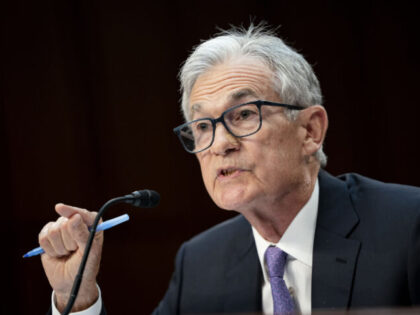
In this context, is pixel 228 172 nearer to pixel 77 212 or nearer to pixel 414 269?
pixel 77 212

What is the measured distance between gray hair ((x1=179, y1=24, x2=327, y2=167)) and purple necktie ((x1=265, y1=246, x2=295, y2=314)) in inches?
15.1

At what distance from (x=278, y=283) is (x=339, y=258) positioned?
0.67 ft

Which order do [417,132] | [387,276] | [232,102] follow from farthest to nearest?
[417,132]
[232,102]
[387,276]

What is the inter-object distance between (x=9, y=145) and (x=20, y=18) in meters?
0.64

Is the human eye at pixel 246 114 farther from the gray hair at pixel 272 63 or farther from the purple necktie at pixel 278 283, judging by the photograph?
the purple necktie at pixel 278 283

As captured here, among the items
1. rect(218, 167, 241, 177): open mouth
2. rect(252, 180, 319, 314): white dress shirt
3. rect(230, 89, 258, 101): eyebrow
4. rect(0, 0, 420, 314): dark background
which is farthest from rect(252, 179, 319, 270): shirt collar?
rect(0, 0, 420, 314): dark background

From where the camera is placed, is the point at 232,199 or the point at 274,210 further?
the point at 274,210

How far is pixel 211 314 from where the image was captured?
1853mm

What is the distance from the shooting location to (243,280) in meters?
1.85

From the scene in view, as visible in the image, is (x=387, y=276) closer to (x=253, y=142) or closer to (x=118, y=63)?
(x=253, y=142)

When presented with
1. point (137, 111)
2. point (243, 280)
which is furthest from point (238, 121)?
point (137, 111)

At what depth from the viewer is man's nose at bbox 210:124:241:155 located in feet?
5.50

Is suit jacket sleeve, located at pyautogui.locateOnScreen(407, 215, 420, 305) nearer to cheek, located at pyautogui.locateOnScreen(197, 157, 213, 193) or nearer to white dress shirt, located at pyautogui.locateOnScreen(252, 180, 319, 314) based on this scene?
white dress shirt, located at pyautogui.locateOnScreen(252, 180, 319, 314)

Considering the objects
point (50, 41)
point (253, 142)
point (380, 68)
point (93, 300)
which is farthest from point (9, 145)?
point (380, 68)
